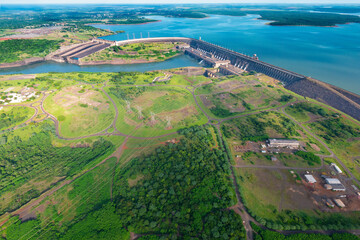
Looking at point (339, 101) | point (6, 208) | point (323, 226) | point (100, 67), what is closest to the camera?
point (323, 226)

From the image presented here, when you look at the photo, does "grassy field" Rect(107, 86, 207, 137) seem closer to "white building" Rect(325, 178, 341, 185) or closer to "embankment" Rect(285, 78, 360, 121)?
"white building" Rect(325, 178, 341, 185)

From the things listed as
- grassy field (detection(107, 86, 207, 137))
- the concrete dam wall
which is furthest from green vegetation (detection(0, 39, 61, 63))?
the concrete dam wall

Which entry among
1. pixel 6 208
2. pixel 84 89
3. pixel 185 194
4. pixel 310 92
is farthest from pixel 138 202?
pixel 310 92

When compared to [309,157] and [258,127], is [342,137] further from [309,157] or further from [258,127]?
[258,127]

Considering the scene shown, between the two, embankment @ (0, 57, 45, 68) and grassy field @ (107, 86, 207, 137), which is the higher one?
grassy field @ (107, 86, 207, 137)

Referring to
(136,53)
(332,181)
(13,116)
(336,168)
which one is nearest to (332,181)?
(332,181)

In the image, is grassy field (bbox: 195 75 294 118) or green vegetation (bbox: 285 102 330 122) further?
grassy field (bbox: 195 75 294 118)

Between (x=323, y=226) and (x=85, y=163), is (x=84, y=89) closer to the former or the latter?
(x=85, y=163)

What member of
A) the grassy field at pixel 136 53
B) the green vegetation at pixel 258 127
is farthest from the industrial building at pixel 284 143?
the grassy field at pixel 136 53
